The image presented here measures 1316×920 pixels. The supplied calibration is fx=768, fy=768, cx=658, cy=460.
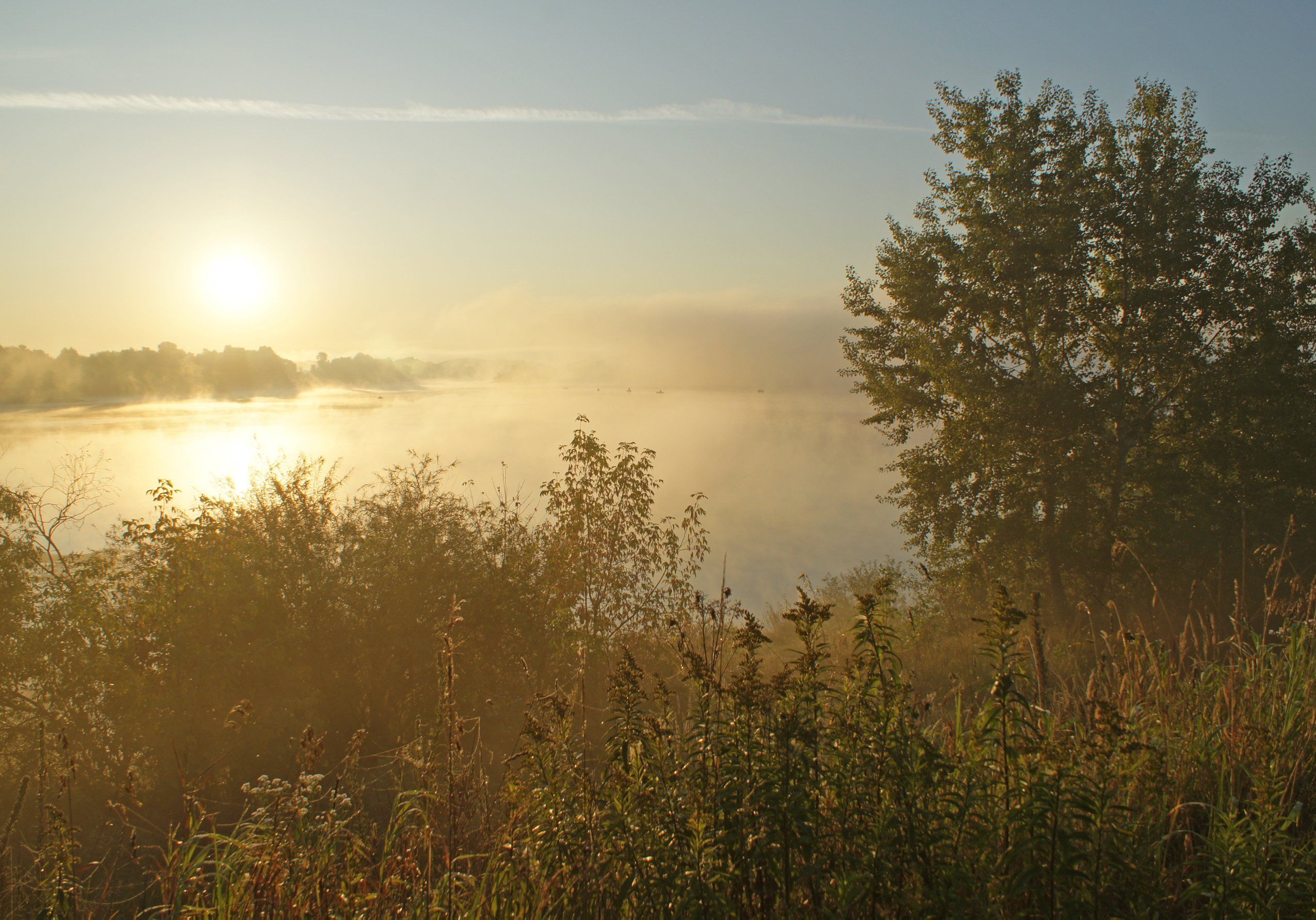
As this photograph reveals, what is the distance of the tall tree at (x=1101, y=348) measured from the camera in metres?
18.4

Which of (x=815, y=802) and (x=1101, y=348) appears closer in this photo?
(x=815, y=802)

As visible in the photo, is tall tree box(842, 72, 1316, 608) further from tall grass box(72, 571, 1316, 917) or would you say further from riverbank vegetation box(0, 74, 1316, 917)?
tall grass box(72, 571, 1316, 917)

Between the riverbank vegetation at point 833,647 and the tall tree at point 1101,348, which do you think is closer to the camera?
the riverbank vegetation at point 833,647

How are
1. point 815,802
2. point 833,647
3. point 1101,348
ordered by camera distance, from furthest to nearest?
point 1101,348 → point 833,647 → point 815,802

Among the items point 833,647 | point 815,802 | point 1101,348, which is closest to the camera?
point 815,802

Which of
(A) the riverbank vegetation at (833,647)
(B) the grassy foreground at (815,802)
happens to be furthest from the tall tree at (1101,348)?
(B) the grassy foreground at (815,802)

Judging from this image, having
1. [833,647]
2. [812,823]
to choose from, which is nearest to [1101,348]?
[833,647]

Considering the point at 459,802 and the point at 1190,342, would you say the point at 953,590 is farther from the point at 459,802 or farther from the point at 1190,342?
the point at 459,802

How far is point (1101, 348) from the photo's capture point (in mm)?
19812

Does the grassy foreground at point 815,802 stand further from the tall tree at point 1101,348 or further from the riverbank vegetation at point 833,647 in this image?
the tall tree at point 1101,348

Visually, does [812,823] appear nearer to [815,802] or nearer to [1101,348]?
[815,802]

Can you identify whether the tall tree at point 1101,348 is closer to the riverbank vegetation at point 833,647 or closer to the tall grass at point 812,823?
the riverbank vegetation at point 833,647

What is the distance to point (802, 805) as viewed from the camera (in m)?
2.33

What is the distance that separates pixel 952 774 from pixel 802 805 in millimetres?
1021
